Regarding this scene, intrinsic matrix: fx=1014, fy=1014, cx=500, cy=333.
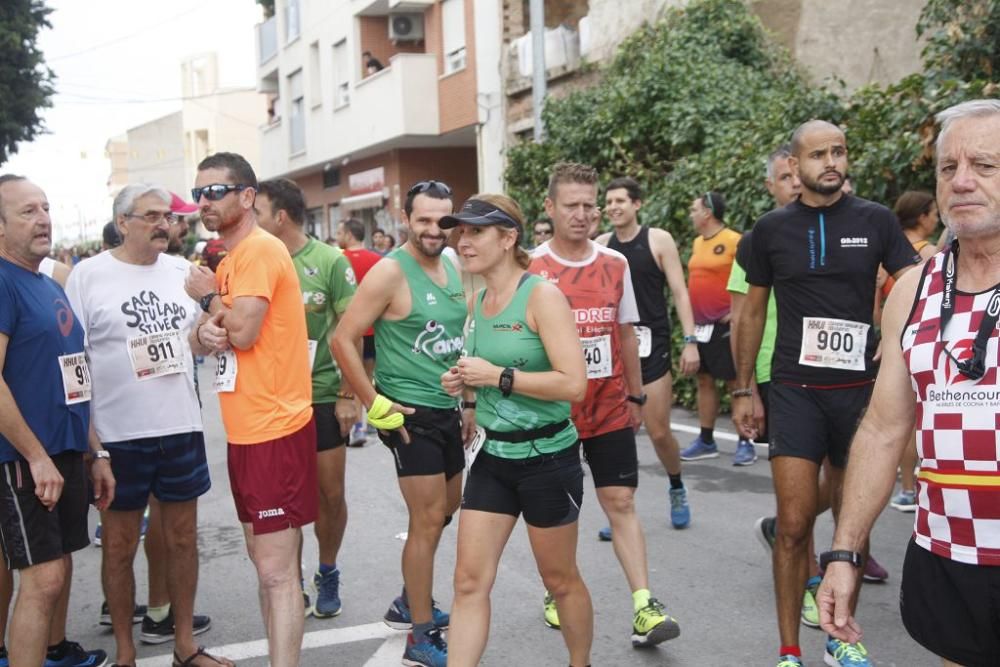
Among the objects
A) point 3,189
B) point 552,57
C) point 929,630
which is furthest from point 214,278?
point 552,57

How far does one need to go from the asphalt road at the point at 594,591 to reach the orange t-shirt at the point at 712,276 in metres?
1.55

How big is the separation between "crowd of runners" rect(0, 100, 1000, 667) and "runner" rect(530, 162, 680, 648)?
1 cm

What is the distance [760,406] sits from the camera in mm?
4961

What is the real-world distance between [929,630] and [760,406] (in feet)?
7.97

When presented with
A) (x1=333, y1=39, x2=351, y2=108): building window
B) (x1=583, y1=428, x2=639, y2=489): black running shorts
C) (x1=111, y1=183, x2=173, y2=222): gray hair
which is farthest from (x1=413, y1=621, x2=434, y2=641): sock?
(x1=333, y1=39, x2=351, y2=108): building window

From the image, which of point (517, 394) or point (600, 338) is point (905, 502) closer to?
point (600, 338)

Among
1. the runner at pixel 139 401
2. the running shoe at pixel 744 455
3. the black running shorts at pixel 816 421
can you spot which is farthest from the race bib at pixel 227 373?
the running shoe at pixel 744 455

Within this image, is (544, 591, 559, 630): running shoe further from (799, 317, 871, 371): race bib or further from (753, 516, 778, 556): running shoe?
(799, 317, 871, 371): race bib

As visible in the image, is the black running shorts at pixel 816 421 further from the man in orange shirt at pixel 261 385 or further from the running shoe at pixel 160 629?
the running shoe at pixel 160 629

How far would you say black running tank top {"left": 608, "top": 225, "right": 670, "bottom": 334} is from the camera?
6805 millimetres

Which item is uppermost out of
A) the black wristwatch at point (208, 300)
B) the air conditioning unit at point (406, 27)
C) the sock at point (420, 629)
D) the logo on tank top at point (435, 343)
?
the air conditioning unit at point (406, 27)

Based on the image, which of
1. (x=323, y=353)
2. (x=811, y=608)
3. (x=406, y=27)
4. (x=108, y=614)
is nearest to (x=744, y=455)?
(x=811, y=608)

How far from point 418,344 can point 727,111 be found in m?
8.96

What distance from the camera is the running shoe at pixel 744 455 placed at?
8406mm
